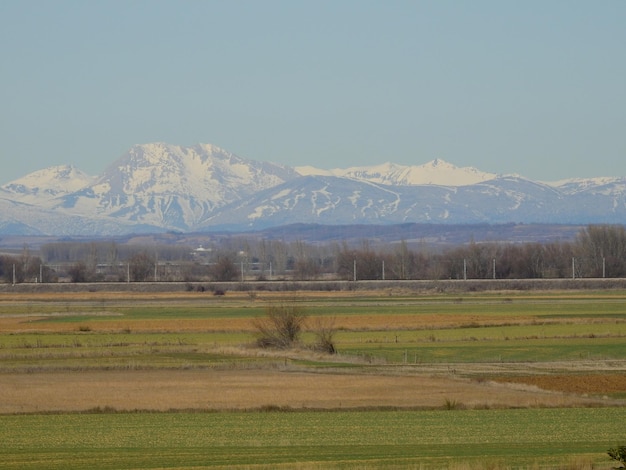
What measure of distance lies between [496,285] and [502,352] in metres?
70.8

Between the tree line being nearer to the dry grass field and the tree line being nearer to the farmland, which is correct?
the farmland

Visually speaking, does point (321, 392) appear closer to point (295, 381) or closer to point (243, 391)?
point (243, 391)

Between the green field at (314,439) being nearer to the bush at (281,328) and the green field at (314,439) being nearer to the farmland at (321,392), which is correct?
the farmland at (321,392)

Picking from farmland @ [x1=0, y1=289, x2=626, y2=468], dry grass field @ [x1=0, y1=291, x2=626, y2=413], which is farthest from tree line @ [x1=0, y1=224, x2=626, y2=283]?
dry grass field @ [x1=0, y1=291, x2=626, y2=413]

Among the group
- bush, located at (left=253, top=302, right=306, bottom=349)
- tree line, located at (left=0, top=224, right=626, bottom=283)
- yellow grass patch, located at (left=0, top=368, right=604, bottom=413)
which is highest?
tree line, located at (left=0, top=224, right=626, bottom=283)

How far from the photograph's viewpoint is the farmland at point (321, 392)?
25.9 meters

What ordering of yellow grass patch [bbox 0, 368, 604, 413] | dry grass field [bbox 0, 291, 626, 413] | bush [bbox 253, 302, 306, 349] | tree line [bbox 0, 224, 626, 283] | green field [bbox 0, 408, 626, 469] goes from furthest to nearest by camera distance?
tree line [bbox 0, 224, 626, 283]
bush [bbox 253, 302, 306, 349]
dry grass field [bbox 0, 291, 626, 413]
yellow grass patch [bbox 0, 368, 604, 413]
green field [bbox 0, 408, 626, 469]

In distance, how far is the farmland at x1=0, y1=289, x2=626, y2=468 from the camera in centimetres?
2594

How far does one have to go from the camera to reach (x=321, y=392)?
38531 millimetres

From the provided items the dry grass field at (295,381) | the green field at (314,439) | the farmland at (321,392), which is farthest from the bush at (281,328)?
the green field at (314,439)

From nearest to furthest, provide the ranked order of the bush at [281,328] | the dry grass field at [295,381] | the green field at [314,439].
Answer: the green field at [314,439] → the dry grass field at [295,381] → the bush at [281,328]

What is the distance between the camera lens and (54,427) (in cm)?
3053

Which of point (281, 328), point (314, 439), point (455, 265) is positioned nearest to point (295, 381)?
point (314, 439)

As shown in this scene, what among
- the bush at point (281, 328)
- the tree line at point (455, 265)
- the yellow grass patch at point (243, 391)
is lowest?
the yellow grass patch at point (243, 391)
